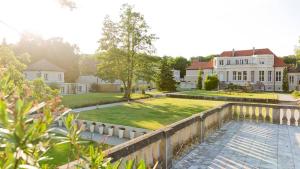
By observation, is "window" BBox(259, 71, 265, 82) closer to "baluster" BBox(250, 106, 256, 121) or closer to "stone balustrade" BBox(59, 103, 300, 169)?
"stone balustrade" BBox(59, 103, 300, 169)

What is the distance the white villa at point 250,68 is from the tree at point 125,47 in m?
27.8

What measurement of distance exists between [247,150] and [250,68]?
53.9 meters

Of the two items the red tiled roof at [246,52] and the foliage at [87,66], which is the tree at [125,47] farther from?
the foliage at [87,66]

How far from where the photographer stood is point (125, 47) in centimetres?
3469

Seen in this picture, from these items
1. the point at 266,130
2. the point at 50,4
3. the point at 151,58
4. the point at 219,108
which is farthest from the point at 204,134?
the point at 151,58

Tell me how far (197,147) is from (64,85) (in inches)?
1407

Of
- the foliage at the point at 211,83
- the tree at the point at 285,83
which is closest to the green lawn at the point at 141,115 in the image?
the foliage at the point at 211,83

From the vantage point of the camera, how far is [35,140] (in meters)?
1.36

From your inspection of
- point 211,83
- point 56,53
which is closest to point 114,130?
point 211,83

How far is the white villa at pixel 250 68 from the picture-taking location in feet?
183

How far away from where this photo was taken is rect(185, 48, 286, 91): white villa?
5588 centimetres

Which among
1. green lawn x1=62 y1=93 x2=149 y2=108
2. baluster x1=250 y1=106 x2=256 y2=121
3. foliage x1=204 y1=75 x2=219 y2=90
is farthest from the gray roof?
baluster x1=250 y1=106 x2=256 y2=121

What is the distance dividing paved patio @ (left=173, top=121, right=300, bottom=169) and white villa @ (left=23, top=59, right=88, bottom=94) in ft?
112

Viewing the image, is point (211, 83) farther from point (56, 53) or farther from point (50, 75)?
point (56, 53)
